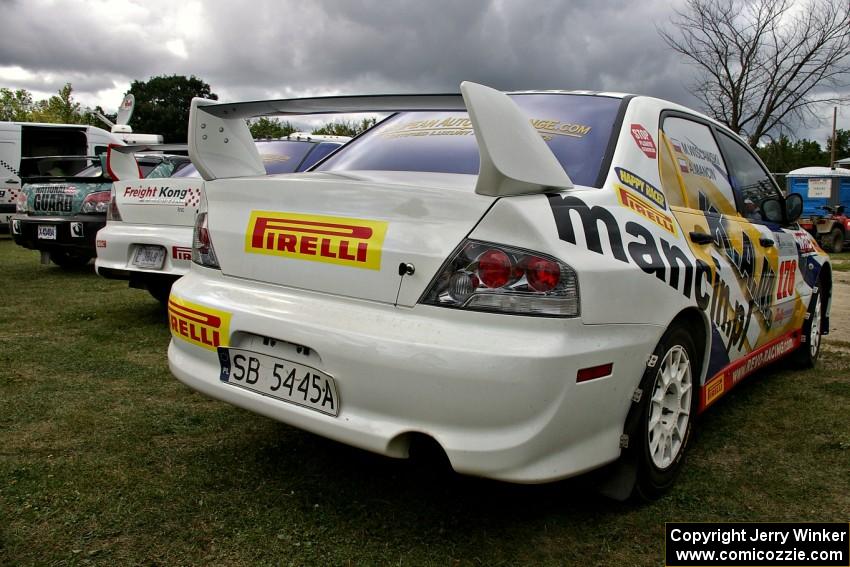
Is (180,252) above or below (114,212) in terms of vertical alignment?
below

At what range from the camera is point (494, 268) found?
194 cm

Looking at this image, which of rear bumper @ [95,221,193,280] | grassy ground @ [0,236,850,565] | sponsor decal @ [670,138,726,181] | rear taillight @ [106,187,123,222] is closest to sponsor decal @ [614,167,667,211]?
sponsor decal @ [670,138,726,181]

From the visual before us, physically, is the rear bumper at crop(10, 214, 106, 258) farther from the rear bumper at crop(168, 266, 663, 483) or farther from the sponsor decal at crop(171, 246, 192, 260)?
the rear bumper at crop(168, 266, 663, 483)

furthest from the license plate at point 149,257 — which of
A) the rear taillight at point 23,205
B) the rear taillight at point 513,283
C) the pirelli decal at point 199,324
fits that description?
the rear taillight at point 23,205

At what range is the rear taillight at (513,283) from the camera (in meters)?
1.92

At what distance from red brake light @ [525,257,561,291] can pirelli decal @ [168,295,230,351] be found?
3.38 feet

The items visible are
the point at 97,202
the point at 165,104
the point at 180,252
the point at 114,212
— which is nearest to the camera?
the point at 180,252

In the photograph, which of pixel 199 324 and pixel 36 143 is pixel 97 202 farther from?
pixel 36 143

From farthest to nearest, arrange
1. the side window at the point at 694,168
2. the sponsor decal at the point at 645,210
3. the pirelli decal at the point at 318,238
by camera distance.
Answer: the side window at the point at 694,168
the sponsor decal at the point at 645,210
the pirelli decal at the point at 318,238

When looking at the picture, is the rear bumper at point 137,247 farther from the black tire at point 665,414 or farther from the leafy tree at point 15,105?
the leafy tree at point 15,105

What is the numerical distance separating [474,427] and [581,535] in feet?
2.16

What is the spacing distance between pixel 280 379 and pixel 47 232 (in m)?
6.08
